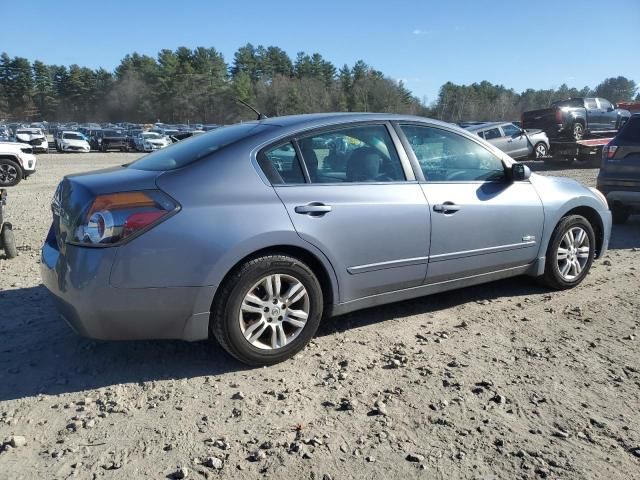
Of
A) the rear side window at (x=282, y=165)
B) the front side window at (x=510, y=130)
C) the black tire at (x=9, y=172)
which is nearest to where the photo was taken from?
the rear side window at (x=282, y=165)

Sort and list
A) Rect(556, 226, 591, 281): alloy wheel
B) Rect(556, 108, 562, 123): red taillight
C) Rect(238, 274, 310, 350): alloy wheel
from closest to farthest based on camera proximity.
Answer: Rect(238, 274, 310, 350): alloy wheel → Rect(556, 226, 591, 281): alloy wheel → Rect(556, 108, 562, 123): red taillight

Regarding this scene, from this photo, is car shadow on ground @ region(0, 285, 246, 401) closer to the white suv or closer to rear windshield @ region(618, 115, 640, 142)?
rear windshield @ region(618, 115, 640, 142)

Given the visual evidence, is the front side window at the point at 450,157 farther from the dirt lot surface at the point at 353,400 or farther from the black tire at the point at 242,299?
the black tire at the point at 242,299

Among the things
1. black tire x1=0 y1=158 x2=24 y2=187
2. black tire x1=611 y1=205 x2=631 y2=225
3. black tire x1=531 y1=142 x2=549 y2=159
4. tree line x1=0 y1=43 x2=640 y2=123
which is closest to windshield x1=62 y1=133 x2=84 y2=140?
black tire x1=0 y1=158 x2=24 y2=187

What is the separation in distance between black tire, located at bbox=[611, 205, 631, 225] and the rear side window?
6483 mm

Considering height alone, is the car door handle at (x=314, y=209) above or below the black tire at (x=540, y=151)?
above

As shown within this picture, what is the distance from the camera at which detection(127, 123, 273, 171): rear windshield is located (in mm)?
3494

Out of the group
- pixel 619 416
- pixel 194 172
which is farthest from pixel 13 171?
pixel 619 416

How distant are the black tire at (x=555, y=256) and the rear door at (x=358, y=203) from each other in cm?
151

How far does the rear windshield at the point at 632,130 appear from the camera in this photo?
7.59 m

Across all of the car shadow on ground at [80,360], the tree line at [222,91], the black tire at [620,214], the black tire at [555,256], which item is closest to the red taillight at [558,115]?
the black tire at [620,214]

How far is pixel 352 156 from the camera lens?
3.84 m

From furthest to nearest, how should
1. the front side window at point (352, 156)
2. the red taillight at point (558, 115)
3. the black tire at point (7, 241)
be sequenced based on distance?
the red taillight at point (558, 115)
the black tire at point (7, 241)
the front side window at point (352, 156)

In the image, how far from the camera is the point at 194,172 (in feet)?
10.7
